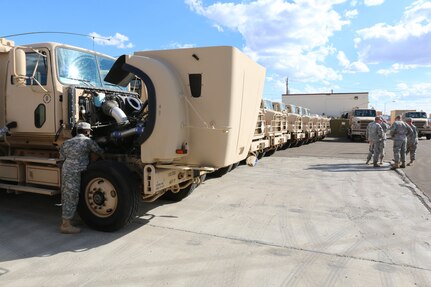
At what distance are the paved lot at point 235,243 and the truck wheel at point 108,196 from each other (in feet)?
0.69

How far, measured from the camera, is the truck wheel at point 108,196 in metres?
5.11

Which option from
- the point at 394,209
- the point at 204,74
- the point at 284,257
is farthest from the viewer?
the point at 394,209

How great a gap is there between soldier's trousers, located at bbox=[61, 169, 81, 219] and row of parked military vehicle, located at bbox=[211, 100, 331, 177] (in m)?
2.97

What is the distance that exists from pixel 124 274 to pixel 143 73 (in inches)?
101

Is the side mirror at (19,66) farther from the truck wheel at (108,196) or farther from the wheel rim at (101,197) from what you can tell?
the wheel rim at (101,197)

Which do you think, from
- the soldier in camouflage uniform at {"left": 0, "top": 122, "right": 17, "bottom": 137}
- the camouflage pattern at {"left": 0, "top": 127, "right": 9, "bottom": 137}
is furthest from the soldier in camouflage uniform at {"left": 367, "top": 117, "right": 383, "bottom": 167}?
the camouflage pattern at {"left": 0, "top": 127, "right": 9, "bottom": 137}

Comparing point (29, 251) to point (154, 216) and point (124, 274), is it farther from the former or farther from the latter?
point (154, 216)

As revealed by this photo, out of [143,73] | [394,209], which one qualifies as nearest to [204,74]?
[143,73]

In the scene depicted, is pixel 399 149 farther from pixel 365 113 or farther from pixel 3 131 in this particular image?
pixel 365 113

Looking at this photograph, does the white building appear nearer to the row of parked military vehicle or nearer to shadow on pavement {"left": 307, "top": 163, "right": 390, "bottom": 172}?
the row of parked military vehicle

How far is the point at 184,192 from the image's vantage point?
7219 mm

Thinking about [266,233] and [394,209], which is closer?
[266,233]

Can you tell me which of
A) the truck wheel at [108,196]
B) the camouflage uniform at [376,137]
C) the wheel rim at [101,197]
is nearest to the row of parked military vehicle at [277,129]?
the truck wheel at [108,196]

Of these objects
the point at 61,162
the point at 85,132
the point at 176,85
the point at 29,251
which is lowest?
the point at 29,251
